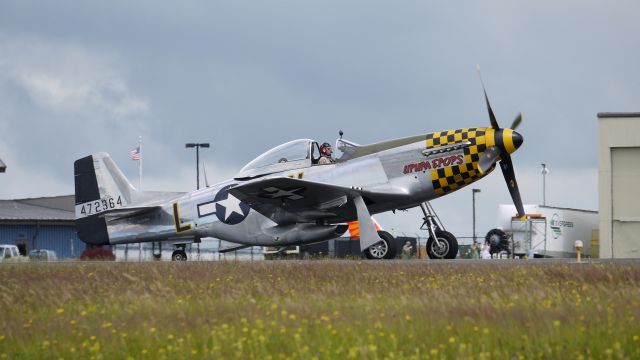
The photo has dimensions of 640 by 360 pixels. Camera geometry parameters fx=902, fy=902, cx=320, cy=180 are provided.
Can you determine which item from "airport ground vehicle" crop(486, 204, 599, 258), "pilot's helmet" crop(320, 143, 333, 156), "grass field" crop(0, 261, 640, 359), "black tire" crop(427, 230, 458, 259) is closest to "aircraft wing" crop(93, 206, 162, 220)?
"pilot's helmet" crop(320, 143, 333, 156)

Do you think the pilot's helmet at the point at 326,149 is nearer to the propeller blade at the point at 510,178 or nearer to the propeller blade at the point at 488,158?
the propeller blade at the point at 488,158

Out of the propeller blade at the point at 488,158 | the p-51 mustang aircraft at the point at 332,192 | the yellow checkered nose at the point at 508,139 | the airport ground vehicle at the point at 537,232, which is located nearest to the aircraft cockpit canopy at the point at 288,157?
the p-51 mustang aircraft at the point at 332,192

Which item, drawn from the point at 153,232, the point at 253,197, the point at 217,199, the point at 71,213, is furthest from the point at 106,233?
the point at 71,213

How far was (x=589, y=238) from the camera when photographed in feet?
146

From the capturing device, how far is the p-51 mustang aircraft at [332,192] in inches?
778

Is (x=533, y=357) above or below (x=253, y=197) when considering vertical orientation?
below

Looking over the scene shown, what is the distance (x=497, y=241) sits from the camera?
40812mm

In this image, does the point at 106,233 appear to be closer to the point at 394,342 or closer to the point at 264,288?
the point at 264,288

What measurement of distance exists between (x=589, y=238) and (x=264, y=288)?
35.8 meters

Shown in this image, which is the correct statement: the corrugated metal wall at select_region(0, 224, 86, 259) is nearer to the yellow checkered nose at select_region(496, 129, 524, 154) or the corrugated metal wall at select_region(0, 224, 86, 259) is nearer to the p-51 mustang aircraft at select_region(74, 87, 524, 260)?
the p-51 mustang aircraft at select_region(74, 87, 524, 260)

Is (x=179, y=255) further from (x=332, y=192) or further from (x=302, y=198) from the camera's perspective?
(x=332, y=192)

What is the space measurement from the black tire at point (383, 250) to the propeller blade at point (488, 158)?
2512 millimetres

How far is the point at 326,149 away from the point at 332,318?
1324 centimetres

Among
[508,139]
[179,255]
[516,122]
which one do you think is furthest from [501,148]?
[179,255]
